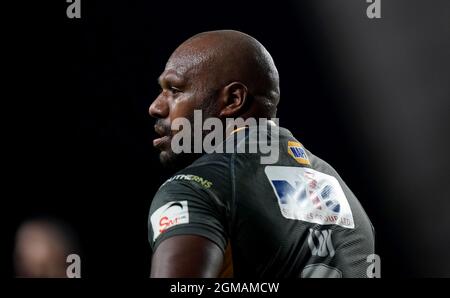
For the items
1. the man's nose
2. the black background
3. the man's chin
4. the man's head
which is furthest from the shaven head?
the black background

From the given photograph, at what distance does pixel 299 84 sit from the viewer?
3939mm

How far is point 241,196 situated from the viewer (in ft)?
4.55

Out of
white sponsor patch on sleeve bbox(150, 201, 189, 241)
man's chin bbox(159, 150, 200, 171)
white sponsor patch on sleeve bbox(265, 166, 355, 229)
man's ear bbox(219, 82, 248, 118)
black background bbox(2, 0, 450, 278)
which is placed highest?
black background bbox(2, 0, 450, 278)

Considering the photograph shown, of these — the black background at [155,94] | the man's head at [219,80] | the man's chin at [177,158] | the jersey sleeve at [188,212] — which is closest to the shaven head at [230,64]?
the man's head at [219,80]

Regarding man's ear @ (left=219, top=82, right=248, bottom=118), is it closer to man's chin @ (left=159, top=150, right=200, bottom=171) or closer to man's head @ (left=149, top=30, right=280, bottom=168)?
man's head @ (left=149, top=30, right=280, bottom=168)

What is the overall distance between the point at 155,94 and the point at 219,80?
255 centimetres

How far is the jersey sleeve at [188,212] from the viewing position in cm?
129

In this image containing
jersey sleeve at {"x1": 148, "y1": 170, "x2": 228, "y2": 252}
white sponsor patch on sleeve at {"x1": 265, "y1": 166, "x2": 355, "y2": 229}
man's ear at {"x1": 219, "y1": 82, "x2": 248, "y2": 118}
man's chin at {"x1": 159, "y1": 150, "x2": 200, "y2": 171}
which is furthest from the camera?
man's chin at {"x1": 159, "y1": 150, "x2": 200, "y2": 171}

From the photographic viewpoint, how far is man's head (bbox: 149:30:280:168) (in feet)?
5.67

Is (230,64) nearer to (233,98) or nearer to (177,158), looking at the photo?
(233,98)

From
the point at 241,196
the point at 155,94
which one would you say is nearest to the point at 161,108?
the point at 241,196
